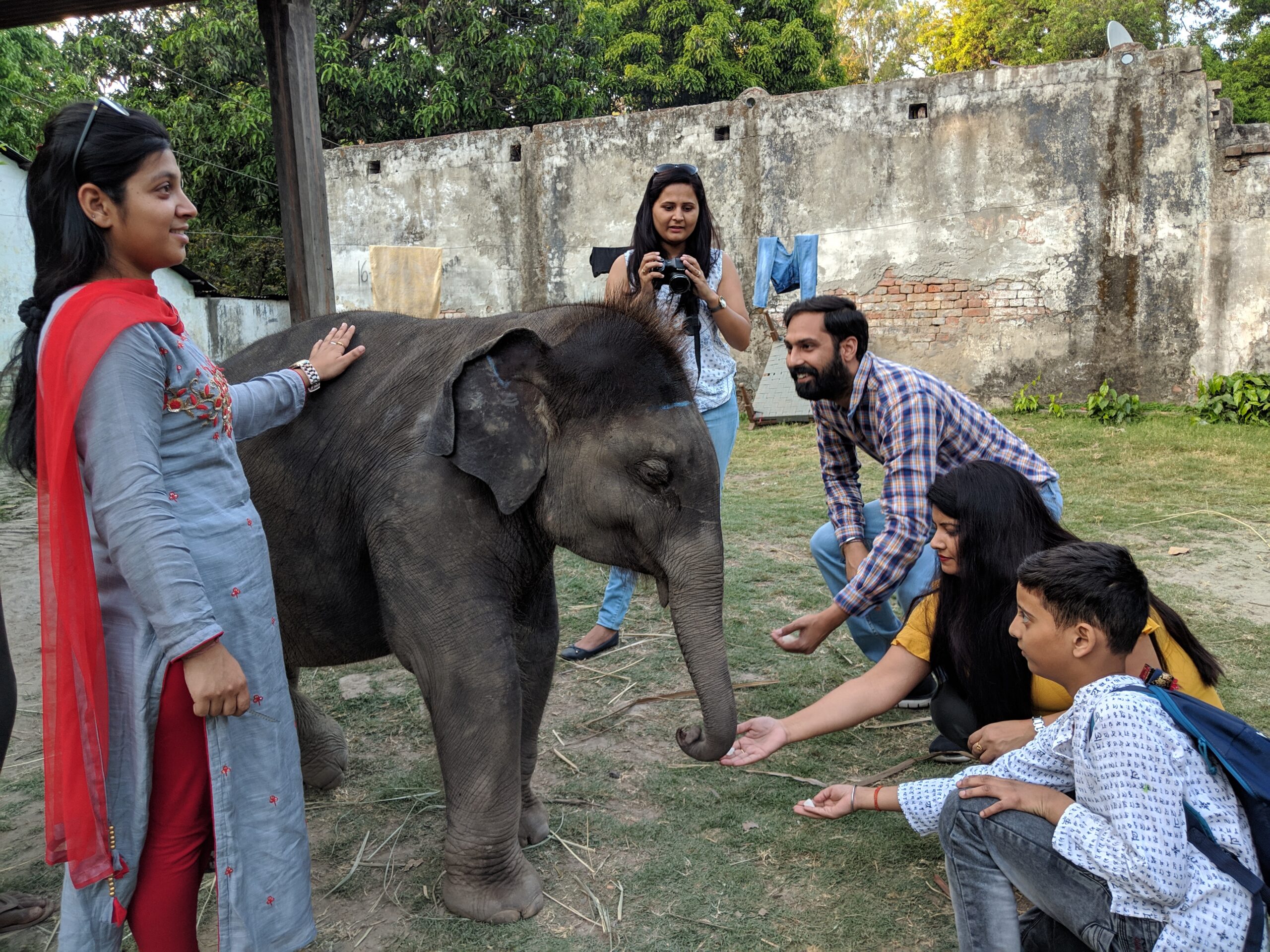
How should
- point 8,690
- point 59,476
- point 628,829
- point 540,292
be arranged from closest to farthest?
point 59,476, point 8,690, point 628,829, point 540,292

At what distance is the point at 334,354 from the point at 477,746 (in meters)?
1.19

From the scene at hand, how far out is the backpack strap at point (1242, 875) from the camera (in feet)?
5.85

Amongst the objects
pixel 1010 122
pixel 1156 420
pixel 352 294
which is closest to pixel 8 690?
pixel 1156 420

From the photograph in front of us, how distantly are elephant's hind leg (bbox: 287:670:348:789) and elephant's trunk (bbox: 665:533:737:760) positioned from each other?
4.74ft

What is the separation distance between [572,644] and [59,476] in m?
3.06

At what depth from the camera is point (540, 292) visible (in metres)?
13.8

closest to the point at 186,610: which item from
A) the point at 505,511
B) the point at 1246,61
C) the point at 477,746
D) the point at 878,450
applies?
the point at 505,511

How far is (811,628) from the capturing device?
10.4ft

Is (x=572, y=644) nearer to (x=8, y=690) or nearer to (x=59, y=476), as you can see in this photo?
(x=8, y=690)

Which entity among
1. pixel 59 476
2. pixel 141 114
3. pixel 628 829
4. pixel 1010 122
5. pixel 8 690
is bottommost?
pixel 628 829

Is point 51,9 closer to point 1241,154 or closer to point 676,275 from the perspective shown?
point 676,275

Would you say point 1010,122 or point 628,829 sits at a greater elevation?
point 1010,122

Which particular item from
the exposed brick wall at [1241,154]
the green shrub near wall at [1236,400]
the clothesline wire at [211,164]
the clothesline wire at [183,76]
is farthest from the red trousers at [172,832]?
the clothesline wire at [211,164]

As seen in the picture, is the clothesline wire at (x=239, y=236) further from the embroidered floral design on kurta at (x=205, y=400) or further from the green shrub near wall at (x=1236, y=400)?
the embroidered floral design on kurta at (x=205, y=400)
